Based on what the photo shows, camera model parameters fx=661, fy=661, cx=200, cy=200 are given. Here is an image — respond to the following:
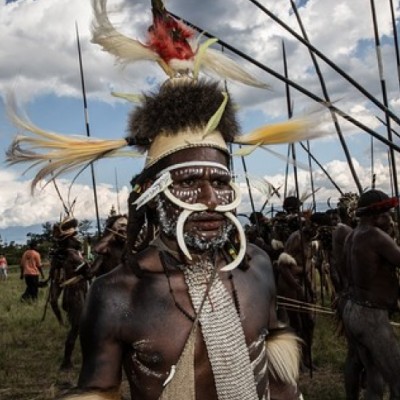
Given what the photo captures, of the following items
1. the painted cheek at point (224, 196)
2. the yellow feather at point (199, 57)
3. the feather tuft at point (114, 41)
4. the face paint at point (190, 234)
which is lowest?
the face paint at point (190, 234)

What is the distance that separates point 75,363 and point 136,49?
695 cm

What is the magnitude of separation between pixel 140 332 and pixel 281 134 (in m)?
0.90

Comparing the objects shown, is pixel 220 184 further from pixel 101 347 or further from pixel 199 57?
pixel 101 347

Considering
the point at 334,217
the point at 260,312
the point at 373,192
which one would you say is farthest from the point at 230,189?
the point at 334,217

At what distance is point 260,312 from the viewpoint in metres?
2.46

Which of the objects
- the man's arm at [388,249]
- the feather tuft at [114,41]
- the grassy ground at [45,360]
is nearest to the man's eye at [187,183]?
the feather tuft at [114,41]

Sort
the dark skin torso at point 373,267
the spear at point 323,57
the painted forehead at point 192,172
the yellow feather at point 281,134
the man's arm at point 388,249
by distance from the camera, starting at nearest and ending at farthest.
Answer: the painted forehead at point 192,172
the yellow feather at point 281,134
the spear at point 323,57
the man's arm at point 388,249
the dark skin torso at point 373,267

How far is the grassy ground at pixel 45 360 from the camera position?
23.0ft

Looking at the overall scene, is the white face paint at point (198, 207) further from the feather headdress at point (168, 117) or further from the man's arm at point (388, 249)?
the man's arm at point (388, 249)

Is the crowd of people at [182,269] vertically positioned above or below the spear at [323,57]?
below

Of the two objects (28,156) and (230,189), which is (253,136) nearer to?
(230,189)

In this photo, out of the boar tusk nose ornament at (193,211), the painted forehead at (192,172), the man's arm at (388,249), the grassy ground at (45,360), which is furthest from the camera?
the grassy ground at (45,360)

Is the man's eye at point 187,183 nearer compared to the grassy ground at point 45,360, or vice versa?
the man's eye at point 187,183

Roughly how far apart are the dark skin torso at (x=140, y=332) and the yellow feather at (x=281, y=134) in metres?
0.58
